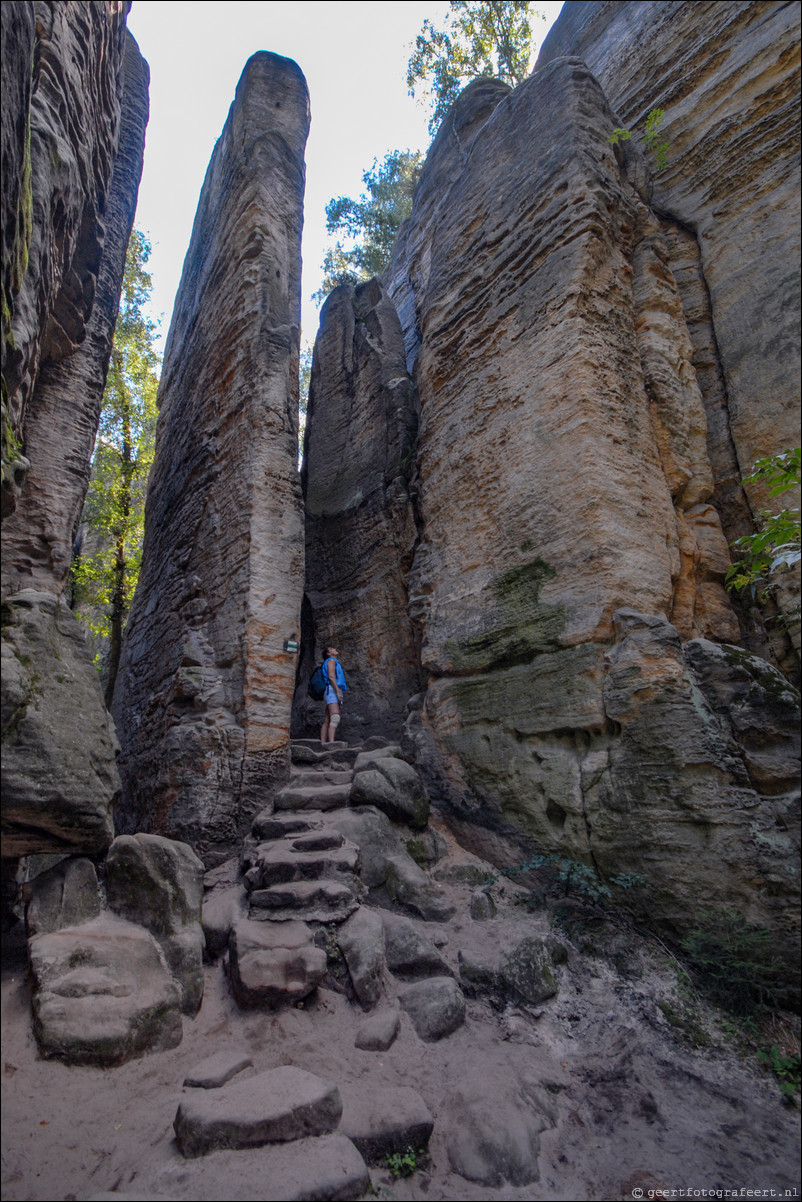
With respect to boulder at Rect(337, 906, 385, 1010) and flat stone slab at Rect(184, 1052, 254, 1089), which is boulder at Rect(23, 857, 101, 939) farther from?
boulder at Rect(337, 906, 385, 1010)

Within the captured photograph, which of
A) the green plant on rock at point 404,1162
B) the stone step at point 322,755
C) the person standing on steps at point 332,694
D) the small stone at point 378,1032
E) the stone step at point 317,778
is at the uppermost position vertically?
the person standing on steps at point 332,694

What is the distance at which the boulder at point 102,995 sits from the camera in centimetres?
302

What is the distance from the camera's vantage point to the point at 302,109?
969 cm

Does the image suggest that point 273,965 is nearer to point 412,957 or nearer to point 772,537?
point 412,957

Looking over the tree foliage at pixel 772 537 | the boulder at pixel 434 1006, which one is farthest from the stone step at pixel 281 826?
the tree foliage at pixel 772 537

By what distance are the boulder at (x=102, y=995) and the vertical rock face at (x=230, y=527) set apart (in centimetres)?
200

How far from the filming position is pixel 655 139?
7926mm

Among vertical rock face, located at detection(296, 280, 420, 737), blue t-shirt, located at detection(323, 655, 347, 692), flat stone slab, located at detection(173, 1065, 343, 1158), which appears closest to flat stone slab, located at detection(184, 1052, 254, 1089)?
flat stone slab, located at detection(173, 1065, 343, 1158)

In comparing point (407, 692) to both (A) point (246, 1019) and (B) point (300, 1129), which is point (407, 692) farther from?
(B) point (300, 1129)

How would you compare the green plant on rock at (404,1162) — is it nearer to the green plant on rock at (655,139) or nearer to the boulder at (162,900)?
the boulder at (162,900)

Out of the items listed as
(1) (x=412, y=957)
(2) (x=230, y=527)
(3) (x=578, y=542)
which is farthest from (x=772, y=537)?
(2) (x=230, y=527)

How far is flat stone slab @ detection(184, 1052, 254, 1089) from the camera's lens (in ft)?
10.2

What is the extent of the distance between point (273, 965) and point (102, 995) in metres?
1.03

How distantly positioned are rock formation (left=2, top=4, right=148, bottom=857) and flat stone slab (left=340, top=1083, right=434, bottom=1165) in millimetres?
2063
